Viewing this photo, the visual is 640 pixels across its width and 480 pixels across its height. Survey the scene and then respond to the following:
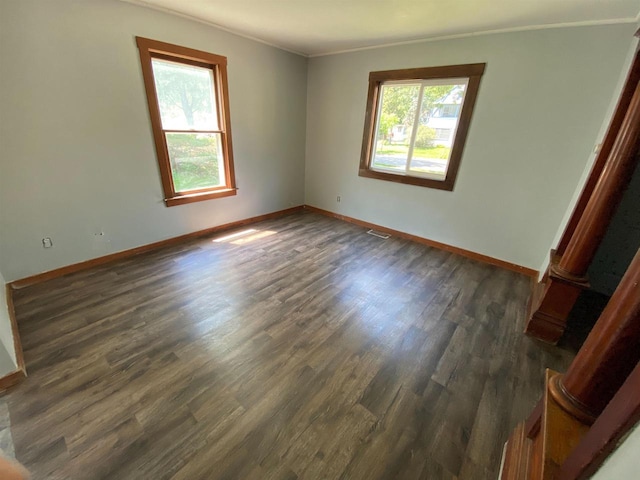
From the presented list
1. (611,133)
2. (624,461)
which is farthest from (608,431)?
(611,133)

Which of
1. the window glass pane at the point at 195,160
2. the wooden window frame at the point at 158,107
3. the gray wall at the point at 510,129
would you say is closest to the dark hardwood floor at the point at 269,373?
the gray wall at the point at 510,129

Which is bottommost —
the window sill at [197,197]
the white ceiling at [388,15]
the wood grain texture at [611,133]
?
the window sill at [197,197]

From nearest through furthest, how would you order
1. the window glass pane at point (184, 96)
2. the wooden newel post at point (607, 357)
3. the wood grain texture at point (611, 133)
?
the wooden newel post at point (607, 357)
the wood grain texture at point (611, 133)
the window glass pane at point (184, 96)

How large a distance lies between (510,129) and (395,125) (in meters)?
1.38

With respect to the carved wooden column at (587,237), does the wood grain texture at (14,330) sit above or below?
below

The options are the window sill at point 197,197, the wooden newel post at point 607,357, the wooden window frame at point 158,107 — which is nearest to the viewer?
the wooden newel post at point 607,357

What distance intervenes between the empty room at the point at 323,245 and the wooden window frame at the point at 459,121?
0.03 metres

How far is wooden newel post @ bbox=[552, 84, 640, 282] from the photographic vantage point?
5.17 ft

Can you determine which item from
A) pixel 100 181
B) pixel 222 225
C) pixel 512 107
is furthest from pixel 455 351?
pixel 100 181

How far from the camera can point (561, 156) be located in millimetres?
2664

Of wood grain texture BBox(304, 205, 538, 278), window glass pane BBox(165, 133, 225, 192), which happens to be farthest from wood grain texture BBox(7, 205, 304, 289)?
wood grain texture BBox(304, 205, 538, 278)

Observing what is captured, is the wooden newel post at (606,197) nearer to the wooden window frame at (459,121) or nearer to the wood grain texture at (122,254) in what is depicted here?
the wooden window frame at (459,121)

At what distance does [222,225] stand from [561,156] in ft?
13.5

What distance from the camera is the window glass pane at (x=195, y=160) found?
3.21 metres
